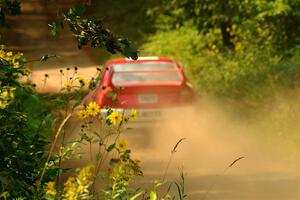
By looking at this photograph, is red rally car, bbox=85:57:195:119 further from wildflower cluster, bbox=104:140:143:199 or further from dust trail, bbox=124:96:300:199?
wildflower cluster, bbox=104:140:143:199

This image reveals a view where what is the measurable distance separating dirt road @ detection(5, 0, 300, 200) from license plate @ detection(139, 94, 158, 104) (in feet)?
1.53

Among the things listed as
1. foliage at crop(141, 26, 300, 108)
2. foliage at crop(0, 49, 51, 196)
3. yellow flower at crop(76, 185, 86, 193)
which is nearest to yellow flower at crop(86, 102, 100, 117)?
foliage at crop(0, 49, 51, 196)

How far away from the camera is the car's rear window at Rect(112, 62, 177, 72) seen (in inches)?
572

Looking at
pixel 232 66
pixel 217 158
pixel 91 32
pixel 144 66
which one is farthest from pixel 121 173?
pixel 232 66

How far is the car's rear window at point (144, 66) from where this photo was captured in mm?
14527

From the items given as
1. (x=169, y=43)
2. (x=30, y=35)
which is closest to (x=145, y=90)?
(x=169, y=43)

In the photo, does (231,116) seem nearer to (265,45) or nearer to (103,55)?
(265,45)

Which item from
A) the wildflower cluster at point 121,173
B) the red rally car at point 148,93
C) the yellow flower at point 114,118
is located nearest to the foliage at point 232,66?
the red rally car at point 148,93

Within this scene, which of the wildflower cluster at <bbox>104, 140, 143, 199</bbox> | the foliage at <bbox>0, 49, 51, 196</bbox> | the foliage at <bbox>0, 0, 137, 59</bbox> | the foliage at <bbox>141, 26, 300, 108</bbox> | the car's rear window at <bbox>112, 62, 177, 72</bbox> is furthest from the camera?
the foliage at <bbox>141, 26, 300, 108</bbox>

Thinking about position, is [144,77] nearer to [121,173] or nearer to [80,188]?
[121,173]

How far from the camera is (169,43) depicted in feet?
80.8

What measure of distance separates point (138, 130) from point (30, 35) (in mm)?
19905

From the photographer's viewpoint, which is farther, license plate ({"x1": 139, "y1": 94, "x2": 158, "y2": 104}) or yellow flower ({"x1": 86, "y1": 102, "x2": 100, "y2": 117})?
license plate ({"x1": 139, "y1": 94, "x2": 158, "y2": 104})

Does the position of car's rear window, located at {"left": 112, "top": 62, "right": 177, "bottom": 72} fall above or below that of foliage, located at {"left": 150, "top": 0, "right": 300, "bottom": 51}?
below
